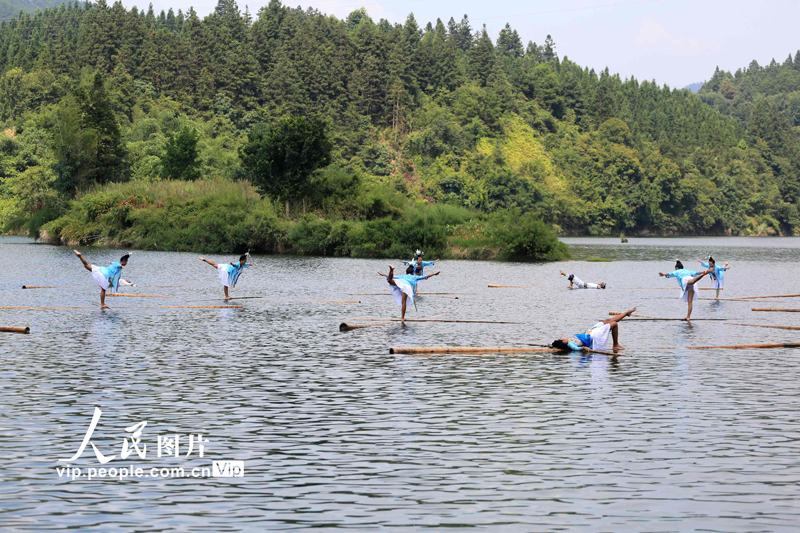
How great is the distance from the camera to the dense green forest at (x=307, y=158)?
92375mm

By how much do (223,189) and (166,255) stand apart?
1712cm

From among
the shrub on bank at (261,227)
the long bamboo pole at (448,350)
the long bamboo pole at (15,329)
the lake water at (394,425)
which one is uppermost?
the shrub on bank at (261,227)

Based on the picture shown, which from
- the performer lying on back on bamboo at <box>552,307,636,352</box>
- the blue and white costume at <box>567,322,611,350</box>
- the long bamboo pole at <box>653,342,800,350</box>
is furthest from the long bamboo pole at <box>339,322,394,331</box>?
the long bamboo pole at <box>653,342,800,350</box>

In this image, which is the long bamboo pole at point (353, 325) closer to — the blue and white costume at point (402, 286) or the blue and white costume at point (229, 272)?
the blue and white costume at point (402, 286)

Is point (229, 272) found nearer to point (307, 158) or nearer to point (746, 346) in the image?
point (746, 346)

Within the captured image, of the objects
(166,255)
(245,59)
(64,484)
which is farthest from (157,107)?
(64,484)

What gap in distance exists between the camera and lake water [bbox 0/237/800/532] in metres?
12.3

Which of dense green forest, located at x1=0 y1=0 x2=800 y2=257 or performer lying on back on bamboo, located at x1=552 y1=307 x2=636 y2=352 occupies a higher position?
dense green forest, located at x1=0 y1=0 x2=800 y2=257

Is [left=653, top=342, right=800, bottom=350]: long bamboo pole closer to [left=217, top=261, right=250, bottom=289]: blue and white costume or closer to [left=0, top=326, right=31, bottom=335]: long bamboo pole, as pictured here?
[left=0, top=326, right=31, bottom=335]: long bamboo pole

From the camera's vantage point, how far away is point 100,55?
18138 cm

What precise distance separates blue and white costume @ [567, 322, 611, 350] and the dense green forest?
2331 inches

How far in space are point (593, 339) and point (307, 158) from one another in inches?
2807

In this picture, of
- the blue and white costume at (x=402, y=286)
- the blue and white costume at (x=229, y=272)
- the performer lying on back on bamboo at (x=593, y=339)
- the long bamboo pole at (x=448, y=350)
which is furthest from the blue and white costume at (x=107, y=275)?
the performer lying on back on bamboo at (x=593, y=339)

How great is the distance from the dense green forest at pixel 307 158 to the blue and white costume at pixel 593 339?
5920 centimetres
